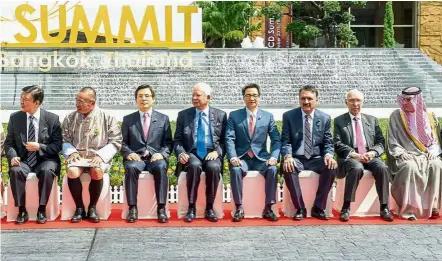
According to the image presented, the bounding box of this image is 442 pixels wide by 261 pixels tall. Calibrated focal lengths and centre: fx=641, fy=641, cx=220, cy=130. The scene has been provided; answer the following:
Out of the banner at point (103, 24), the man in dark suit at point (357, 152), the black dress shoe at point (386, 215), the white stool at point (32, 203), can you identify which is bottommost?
the black dress shoe at point (386, 215)

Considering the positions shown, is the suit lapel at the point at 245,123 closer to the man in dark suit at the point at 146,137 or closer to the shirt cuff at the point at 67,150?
the man in dark suit at the point at 146,137

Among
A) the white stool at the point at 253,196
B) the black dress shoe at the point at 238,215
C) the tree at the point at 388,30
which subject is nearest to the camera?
the black dress shoe at the point at 238,215

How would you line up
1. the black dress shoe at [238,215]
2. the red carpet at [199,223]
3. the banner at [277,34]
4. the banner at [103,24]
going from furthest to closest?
1. the banner at [277,34]
2. the banner at [103,24]
3. the black dress shoe at [238,215]
4. the red carpet at [199,223]

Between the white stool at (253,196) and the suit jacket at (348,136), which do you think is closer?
the white stool at (253,196)

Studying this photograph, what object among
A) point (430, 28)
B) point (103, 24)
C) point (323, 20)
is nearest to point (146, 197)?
point (103, 24)

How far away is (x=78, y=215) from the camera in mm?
6418

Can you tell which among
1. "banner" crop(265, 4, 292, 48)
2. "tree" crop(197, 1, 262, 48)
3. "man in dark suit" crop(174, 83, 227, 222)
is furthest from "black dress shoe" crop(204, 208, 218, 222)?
"banner" crop(265, 4, 292, 48)

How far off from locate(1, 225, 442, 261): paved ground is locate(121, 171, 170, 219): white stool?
0.56m

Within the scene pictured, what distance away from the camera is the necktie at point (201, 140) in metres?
6.77

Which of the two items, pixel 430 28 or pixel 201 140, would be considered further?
pixel 430 28

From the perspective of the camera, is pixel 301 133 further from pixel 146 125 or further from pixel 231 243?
pixel 231 243

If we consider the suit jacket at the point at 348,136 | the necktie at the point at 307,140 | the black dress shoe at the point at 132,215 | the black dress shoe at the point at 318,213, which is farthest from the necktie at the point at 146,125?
the suit jacket at the point at 348,136

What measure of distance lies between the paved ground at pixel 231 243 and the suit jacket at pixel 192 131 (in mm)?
1071

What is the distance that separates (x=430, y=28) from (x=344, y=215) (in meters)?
24.5
